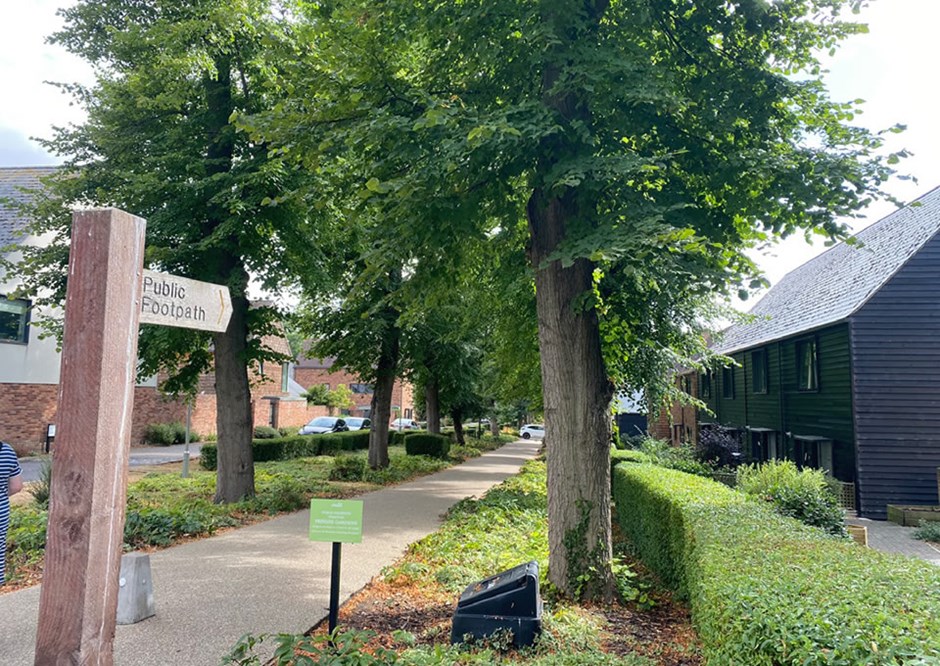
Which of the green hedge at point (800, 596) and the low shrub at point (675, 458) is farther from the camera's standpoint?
the low shrub at point (675, 458)

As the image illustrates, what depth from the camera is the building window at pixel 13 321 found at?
70.6 ft

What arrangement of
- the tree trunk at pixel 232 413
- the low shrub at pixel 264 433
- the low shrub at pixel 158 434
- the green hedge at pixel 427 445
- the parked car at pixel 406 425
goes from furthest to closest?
the parked car at pixel 406 425, the low shrub at pixel 264 433, the low shrub at pixel 158 434, the green hedge at pixel 427 445, the tree trunk at pixel 232 413

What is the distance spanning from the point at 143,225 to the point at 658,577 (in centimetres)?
720

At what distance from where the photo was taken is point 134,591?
226 inches

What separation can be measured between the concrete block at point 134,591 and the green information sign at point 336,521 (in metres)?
1.97

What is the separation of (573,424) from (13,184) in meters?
25.0

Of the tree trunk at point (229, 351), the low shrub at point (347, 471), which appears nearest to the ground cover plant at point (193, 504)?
the low shrub at point (347, 471)

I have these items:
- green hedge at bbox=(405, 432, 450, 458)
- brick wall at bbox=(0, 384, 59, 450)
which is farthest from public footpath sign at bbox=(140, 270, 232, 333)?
brick wall at bbox=(0, 384, 59, 450)

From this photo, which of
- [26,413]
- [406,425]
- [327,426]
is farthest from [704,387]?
[26,413]

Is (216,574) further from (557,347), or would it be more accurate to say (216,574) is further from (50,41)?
(50,41)

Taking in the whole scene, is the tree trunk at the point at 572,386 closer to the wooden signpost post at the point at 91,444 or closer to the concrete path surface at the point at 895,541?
the wooden signpost post at the point at 91,444

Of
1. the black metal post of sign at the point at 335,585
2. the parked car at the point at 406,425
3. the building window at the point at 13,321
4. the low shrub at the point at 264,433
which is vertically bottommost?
the parked car at the point at 406,425

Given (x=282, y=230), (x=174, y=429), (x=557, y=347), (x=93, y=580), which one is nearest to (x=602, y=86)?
(x=557, y=347)

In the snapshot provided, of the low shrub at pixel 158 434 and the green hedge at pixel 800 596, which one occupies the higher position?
the green hedge at pixel 800 596
